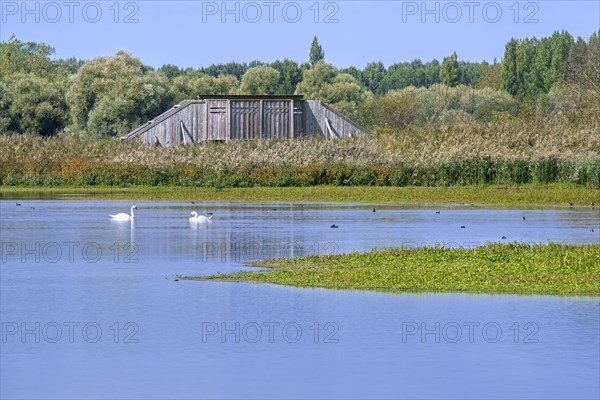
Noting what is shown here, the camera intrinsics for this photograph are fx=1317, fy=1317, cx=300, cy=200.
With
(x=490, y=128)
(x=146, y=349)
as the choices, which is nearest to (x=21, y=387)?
(x=146, y=349)

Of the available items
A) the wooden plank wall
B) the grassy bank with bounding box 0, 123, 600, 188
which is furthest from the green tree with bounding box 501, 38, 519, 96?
the grassy bank with bounding box 0, 123, 600, 188

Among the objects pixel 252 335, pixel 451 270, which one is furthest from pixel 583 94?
pixel 252 335

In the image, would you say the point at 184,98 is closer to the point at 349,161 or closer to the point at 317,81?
the point at 317,81

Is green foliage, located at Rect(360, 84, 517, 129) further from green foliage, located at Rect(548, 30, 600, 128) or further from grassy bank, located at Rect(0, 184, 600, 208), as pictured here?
grassy bank, located at Rect(0, 184, 600, 208)

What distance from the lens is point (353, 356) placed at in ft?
57.3

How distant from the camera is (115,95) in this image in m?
106

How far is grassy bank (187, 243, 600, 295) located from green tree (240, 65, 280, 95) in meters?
115

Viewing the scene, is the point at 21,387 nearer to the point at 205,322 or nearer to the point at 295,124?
the point at 205,322

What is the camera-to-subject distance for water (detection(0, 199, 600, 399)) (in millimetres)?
15711

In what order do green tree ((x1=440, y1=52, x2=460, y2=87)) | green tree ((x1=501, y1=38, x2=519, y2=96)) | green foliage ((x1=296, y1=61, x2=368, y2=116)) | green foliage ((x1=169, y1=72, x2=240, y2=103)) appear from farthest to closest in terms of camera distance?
green tree ((x1=440, y1=52, x2=460, y2=87)), green tree ((x1=501, y1=38, x2=519, y2=96)), green foliage ((x1=296, y1=61, x2=368, y2=116)), green foliage ((x1=169, y1=72, x2=240, y2=103))

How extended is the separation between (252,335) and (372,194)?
126ft

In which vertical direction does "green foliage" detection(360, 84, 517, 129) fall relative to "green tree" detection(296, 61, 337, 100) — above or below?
below

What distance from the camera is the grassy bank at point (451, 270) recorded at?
23984mm

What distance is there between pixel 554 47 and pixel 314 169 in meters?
143
